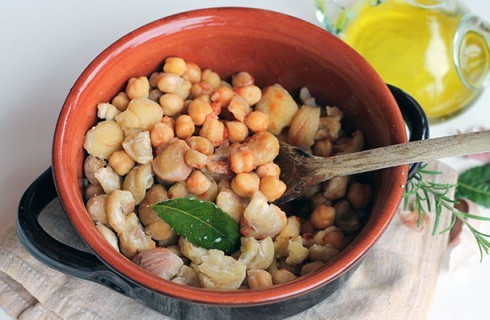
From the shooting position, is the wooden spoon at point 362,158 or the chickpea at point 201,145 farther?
the chickpea at point 201,145

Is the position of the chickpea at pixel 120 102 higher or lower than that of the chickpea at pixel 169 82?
lower

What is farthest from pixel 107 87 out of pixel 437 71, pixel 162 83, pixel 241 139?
pixel 437 71

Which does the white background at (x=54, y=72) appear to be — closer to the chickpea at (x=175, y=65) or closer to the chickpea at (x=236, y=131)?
the chickpea at (x=175, y=65)

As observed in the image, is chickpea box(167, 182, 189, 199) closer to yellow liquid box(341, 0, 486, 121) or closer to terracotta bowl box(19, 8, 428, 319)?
terracotta bowl box(19, 8, 428, 319)

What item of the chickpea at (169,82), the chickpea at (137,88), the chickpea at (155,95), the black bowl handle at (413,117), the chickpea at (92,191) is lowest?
the chickpea at (92,191)

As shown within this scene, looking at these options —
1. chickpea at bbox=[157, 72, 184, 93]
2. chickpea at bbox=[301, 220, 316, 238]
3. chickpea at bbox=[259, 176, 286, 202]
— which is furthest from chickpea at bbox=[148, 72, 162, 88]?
chickpea at bbox=[301, 220, 316, 238]

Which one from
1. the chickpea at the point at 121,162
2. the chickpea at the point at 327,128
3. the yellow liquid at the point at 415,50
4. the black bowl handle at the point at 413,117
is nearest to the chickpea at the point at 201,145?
the chickpea at the point at 121,162

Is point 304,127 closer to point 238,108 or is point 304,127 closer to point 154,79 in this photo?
point 238,108

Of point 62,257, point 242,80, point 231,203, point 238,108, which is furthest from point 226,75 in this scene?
point 62,257
